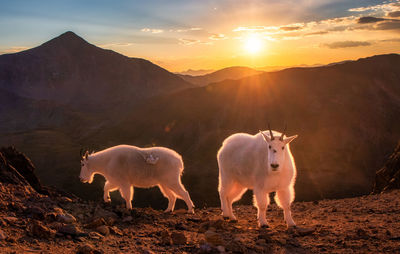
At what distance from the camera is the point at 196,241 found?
7.00m

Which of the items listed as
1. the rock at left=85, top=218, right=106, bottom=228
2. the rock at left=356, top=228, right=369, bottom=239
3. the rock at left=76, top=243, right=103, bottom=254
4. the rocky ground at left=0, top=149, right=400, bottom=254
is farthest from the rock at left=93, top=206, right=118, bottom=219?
the rock at left=356, top=228, right=369, bottom=239

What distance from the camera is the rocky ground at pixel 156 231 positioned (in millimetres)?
6168

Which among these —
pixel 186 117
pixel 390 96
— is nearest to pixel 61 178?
pixel 186 117

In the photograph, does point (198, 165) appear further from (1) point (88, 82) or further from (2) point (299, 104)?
(1) point (88, 82)

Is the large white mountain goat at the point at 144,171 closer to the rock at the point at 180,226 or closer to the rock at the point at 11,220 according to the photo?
the rock at the point at 180,226

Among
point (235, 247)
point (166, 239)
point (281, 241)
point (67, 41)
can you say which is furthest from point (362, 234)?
point (67, 41)

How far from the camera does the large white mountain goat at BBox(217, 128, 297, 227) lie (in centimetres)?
806

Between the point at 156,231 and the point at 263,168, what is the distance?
9.18 feet

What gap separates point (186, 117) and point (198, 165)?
2449cm

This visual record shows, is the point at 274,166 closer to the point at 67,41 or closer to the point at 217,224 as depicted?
the point at 217,224

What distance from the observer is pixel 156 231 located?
772 centimetres

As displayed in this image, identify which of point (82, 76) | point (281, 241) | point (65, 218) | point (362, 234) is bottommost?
point (281, 241)

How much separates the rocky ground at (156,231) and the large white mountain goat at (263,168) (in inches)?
26.6

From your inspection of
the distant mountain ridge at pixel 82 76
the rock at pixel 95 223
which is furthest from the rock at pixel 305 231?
the distant mountain ridge at pixel 82 76
